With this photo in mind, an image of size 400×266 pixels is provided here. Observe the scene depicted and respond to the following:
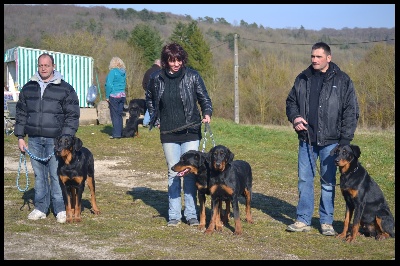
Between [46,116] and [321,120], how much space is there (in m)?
3.09

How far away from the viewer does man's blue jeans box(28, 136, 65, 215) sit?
7188 millimetres

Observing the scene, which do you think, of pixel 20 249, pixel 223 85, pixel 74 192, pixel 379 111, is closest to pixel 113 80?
pixel 74 192

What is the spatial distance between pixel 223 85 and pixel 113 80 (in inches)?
896

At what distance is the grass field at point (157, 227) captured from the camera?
5.77 meters

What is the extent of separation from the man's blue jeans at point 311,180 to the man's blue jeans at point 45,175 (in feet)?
9.27

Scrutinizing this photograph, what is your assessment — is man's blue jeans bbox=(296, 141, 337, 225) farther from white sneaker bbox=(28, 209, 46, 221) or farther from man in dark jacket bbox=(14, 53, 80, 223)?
white sneaker bbox=(28, 209, 46, 221)

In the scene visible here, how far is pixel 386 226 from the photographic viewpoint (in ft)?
21.1

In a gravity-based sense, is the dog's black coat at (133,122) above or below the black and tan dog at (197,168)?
above

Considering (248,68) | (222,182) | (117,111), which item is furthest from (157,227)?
(248,68)

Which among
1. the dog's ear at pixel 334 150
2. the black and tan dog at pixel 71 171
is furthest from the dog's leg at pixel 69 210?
the dog's ear at pixel 334 150

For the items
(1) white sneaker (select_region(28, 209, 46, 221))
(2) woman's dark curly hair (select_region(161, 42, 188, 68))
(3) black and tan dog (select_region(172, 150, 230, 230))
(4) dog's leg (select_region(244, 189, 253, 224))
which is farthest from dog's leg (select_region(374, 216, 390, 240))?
(1) white sneaker (select_region(28, 209, 46, 221))

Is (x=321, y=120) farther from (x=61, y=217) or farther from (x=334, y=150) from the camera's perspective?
(x=61, y=217)

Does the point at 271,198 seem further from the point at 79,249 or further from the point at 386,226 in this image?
the point at 79,249

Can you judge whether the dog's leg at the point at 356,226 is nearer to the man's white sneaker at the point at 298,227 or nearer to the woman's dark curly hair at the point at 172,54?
the man's white sneaker at the point at 298,227
